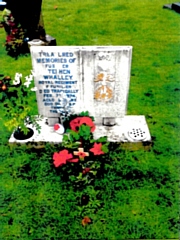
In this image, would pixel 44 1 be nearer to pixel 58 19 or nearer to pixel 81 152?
pixel 58 19

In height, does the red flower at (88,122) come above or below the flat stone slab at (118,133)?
above

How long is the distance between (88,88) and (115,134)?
2.96ft

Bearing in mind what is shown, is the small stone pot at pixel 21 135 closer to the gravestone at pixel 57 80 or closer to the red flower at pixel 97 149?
the gravestone at pixel 57 80

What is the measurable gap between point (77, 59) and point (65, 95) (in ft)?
2.22

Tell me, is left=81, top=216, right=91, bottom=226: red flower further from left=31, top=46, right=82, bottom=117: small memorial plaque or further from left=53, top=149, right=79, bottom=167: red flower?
left=31, top=46, right=82, bottom=117: small memorial plaque

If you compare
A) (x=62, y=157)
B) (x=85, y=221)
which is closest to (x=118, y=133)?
(x=62, y=157)

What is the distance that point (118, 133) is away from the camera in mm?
4715

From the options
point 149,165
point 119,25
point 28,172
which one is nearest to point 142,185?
point 149,165

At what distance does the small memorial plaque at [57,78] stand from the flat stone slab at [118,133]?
13.2 inches

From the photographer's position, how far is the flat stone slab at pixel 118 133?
4602 mm

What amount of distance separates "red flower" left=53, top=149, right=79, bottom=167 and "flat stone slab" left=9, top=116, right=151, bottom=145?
353 millimetres

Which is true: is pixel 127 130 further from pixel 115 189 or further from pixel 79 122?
pixel 115 189

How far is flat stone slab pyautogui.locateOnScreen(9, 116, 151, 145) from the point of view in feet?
15.1

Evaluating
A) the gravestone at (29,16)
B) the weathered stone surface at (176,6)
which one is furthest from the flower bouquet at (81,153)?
the weathered stone surface at (176,6)
